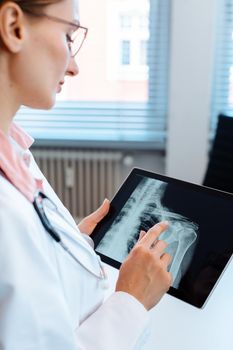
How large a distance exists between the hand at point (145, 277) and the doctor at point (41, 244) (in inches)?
0.8

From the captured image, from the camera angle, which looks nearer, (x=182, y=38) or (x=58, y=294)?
(x=58, y=294)

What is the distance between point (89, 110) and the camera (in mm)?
2670

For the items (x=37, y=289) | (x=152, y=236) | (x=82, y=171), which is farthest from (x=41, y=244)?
(x=82, y=171)

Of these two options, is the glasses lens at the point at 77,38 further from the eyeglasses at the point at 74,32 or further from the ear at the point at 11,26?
the ear at the point at 11,26

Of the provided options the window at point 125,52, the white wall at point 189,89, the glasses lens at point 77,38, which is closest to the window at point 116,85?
the window at point 125,52

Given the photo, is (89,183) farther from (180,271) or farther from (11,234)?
(11,234)

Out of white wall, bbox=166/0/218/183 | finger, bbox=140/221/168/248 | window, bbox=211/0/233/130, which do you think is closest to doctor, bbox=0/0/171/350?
finger, bbox=140/221/168/248

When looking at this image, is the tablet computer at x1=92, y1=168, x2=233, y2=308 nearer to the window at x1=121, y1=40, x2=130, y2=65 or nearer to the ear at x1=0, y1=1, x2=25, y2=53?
the ear at x1=0, y1=1, x2=25, y2=53

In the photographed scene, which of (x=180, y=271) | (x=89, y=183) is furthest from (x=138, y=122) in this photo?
(x=180, y=271)

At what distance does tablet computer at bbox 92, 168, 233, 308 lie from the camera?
945 mm

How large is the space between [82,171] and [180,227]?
5.77ft

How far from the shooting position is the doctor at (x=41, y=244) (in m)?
0.59

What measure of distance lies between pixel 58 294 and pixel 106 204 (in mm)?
500

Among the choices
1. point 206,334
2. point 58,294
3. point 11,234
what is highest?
point 11,234
